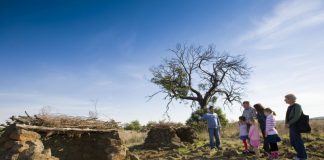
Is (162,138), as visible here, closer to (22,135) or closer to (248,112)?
(248,112)

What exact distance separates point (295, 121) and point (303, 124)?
235mm

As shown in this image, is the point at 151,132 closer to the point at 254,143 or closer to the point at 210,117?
the point at 210,117

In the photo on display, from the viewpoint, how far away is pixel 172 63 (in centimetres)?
2945

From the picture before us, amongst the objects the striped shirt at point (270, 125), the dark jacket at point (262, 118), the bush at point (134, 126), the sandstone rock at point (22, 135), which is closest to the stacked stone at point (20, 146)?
the sandstone rock at point (22, 135)

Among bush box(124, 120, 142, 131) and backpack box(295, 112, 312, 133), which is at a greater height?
bush box(124, 120, 142, 131)

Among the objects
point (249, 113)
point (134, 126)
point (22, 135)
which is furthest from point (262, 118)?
point (134, 126)

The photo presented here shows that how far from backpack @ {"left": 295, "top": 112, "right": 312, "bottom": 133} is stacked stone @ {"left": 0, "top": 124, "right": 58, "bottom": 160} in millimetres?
6467

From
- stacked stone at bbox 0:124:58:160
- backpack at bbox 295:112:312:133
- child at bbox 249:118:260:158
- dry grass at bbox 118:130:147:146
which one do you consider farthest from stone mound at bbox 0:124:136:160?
dry grass at bbox 118:130:147:146

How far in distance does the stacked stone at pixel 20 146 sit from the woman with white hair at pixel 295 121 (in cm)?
637

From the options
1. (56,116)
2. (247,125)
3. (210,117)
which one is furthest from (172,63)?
(56,116)

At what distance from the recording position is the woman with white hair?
9.47 m

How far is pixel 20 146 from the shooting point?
7.44 meters

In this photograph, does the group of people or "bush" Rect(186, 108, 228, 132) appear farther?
"bush" Rect(186, 108, 228, 132)

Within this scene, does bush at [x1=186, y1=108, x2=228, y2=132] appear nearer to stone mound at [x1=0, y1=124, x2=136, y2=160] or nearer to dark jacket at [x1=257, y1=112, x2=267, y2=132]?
dark jacket at [x1=257, y1=112, x2=267, y2=132]
